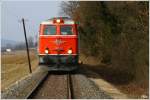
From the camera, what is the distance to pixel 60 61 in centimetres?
2295

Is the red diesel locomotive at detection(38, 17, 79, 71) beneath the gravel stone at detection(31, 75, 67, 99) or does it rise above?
above

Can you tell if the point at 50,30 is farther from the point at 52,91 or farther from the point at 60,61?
the point at 52,91

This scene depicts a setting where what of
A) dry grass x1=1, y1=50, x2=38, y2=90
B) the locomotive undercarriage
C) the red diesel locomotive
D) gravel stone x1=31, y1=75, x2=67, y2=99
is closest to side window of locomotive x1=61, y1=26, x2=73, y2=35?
the red diesel locomotive

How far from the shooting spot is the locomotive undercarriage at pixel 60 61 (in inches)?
899

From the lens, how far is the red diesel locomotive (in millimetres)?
22938

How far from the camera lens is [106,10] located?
3841 cm

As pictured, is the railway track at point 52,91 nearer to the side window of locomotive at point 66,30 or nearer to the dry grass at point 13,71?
the side window of locomotive at point 66,30

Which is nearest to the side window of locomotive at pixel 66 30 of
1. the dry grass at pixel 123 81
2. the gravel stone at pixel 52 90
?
the dry grass at pixel 123 81

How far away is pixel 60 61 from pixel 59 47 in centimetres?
74

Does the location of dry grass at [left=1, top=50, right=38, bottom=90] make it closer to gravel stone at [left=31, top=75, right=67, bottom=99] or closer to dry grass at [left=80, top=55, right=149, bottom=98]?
gravel stone at [left=31, top=75, right=67, bottom=99]

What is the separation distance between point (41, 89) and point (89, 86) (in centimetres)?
202

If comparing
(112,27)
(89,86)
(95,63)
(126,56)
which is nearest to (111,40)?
(112,27)

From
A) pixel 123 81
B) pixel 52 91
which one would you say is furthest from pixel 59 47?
pixel 52 91

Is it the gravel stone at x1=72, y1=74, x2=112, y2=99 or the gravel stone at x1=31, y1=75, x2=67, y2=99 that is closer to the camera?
the gravel stone at x1=72, y1=74, x2=112, y2=99
